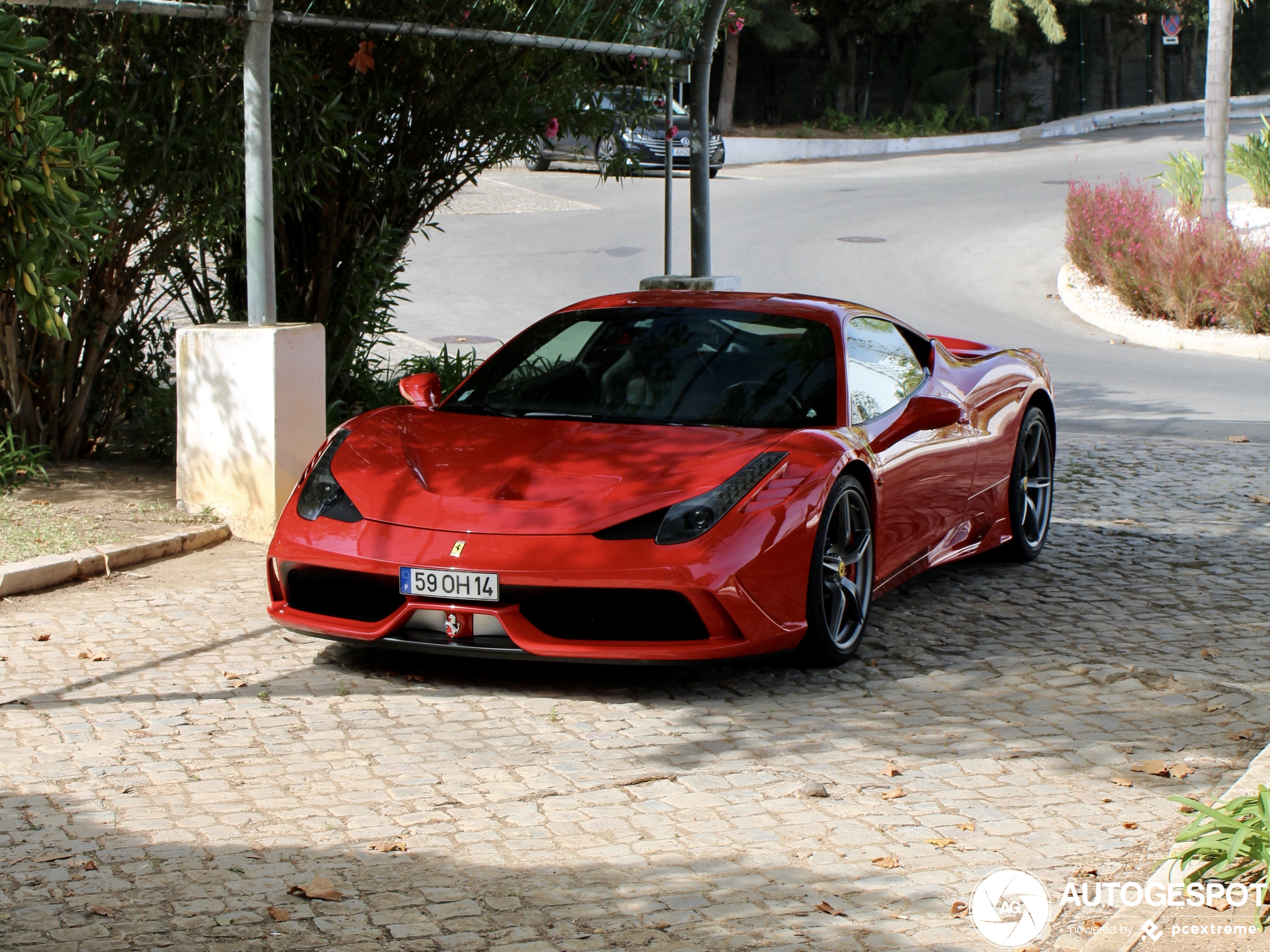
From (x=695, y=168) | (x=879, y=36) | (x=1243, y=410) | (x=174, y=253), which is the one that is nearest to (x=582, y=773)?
(x=174, y=253)

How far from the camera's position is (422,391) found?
21.3ft

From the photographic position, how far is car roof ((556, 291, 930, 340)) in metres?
6.51

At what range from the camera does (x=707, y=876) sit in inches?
149

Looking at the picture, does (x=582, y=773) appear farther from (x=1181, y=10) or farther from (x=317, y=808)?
(x=1181, y=10)

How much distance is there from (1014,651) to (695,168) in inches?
247

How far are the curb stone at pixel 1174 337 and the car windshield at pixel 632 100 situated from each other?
857 cm

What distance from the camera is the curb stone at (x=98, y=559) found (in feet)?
21.6

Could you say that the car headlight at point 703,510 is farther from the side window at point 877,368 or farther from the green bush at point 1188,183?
the green bush at point 1188,183

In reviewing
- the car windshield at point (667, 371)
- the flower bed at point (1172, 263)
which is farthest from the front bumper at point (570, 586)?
the flower bed at point (1172, 263)

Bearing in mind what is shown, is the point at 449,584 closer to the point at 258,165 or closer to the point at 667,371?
the point at 667,371

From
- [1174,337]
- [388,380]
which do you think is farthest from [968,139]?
[388,380]

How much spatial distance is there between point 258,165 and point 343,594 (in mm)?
2943

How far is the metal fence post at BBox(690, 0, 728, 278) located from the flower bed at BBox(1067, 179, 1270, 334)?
8171mm

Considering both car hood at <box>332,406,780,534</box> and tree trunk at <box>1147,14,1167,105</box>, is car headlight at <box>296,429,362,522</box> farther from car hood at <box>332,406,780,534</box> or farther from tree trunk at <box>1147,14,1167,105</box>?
tree trunk at <box>1147,14,1167,105</box>
